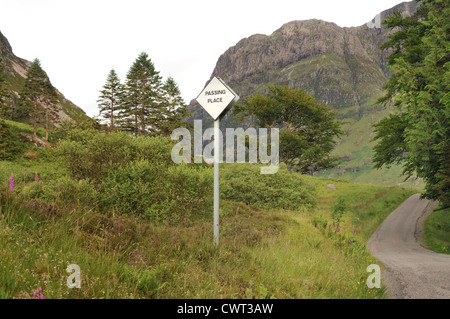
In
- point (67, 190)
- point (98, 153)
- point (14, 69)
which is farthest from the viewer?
point (14, 69)

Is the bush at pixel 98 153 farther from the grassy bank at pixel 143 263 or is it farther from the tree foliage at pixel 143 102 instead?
the tree foliage at pixel 143 102

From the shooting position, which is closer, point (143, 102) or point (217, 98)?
point (217, 98)

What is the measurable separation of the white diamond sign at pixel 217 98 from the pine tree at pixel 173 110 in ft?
98.9

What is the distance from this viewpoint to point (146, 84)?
1626 inches

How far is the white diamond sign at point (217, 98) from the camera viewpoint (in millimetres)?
6019

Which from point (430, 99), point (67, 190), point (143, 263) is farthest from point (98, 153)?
point (430, 99)

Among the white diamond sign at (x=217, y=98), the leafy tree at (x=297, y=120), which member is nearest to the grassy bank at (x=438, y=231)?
the leafy tree at (x=297, y=120)

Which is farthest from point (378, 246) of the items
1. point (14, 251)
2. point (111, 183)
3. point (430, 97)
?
point (14, 251)

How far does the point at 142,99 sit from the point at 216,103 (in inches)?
1431

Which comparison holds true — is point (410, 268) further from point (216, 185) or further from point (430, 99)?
point (430, 99)

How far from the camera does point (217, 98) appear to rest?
6.16 metres

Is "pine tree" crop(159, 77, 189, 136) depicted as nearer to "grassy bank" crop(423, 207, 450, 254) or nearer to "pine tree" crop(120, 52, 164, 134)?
"pine tree" crop(120, 52, 164, 134)
